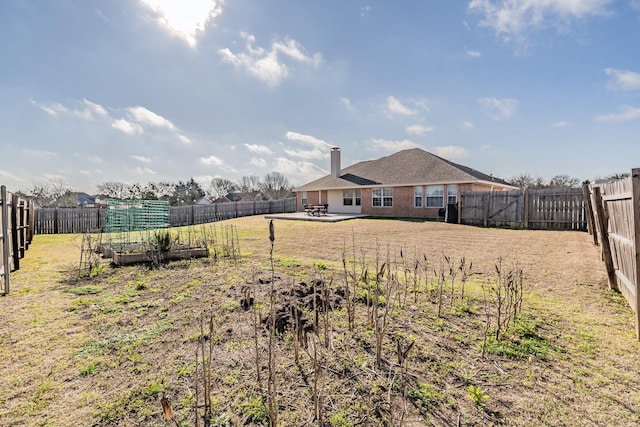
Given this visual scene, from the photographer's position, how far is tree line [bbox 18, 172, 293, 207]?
26.3 m

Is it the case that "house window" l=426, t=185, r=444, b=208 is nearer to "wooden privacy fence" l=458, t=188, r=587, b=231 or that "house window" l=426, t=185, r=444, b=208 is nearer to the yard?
"wooden privacy fence" l=458, t=188, r=587, b=231

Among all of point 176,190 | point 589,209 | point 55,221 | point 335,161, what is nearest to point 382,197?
point 335,161

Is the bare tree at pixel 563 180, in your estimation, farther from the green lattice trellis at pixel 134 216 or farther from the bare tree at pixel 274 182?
the bare tree at pixel 274 182

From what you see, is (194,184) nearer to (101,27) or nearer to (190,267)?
(101,27)

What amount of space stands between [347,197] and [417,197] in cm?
633

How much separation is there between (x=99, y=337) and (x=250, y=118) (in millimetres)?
16351

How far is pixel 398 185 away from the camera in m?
20.3

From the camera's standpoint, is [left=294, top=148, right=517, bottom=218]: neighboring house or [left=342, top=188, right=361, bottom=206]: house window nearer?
[left=294, top=148, right=517, bottom=218]: neighboring house

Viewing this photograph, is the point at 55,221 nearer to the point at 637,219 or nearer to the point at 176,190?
the point at 637,219

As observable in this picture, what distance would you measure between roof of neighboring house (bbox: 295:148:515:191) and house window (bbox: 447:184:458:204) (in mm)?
522

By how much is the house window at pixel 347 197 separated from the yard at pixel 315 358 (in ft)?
63.5

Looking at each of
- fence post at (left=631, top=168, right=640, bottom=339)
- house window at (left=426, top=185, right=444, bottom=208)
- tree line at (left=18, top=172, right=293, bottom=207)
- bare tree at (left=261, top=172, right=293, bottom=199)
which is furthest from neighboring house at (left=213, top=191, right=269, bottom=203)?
fence post at (left=631, top=168, right=640, bottom=339)

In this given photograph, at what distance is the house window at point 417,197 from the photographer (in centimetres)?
1974

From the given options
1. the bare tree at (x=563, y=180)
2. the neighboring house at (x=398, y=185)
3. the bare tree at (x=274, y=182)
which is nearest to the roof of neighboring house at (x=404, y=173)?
the neighboring house at (x=398, y=185)
